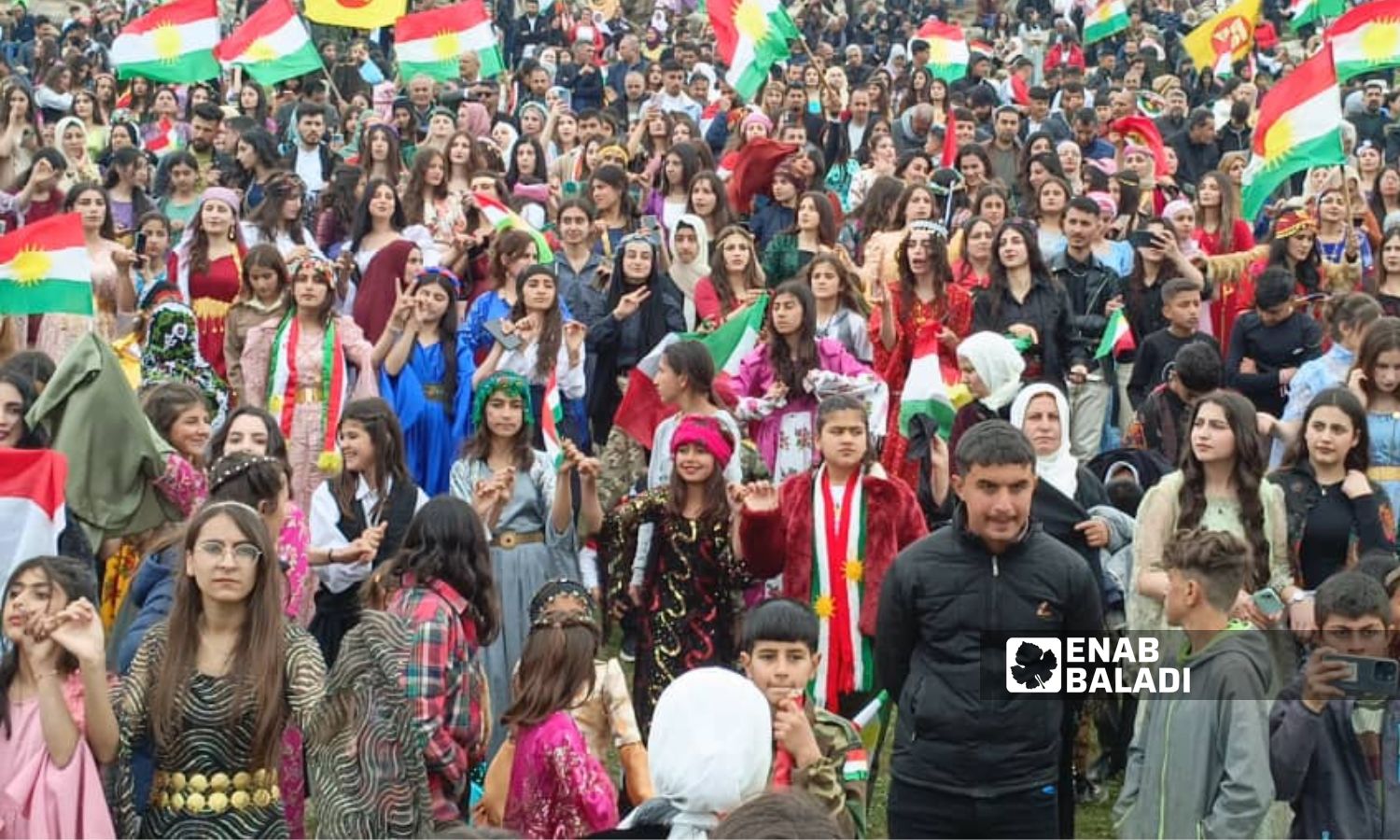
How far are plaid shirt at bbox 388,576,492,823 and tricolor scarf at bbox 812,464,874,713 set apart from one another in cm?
178

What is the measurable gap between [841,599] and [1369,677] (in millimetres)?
2403

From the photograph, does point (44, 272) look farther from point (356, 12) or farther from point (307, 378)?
point (356, 12)

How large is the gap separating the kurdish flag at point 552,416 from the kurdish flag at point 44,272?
2.09 m

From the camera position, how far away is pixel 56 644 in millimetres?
6391

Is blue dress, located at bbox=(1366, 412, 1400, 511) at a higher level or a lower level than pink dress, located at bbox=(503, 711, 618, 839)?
higher

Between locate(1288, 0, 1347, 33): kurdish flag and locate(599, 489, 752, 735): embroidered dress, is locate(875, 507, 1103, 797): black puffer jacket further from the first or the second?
locate(1288, 0, 1347, 33): kurdish flag

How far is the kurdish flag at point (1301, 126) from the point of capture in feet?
48.0

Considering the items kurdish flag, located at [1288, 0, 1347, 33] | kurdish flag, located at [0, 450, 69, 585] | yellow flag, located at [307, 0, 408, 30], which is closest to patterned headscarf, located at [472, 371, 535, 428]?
kurdish flag, located at [0, 450, 69, 585]

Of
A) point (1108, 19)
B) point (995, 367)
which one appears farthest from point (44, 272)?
point (1108, 19)

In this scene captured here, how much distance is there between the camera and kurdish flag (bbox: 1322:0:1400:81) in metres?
16.1

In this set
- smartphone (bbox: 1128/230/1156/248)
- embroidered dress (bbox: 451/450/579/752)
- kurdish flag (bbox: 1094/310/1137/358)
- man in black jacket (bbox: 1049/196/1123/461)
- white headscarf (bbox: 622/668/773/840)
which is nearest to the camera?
white headscarf (bbox: 622/668/773/840)

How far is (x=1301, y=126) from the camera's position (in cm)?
1473

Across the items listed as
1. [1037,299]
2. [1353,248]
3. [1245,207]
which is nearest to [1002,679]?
[1037,299]

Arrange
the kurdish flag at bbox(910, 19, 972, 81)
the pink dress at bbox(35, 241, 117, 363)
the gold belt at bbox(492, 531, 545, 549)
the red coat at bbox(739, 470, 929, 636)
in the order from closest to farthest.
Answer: the red coat at bbox(739, 470, 929, 636) < the gold belt at bbox(492, 531, 545, 549) < the pink dress at bbox(35, 241, 117, 363) < the kurdish flag at bbox(910, 19, 972, 81)
